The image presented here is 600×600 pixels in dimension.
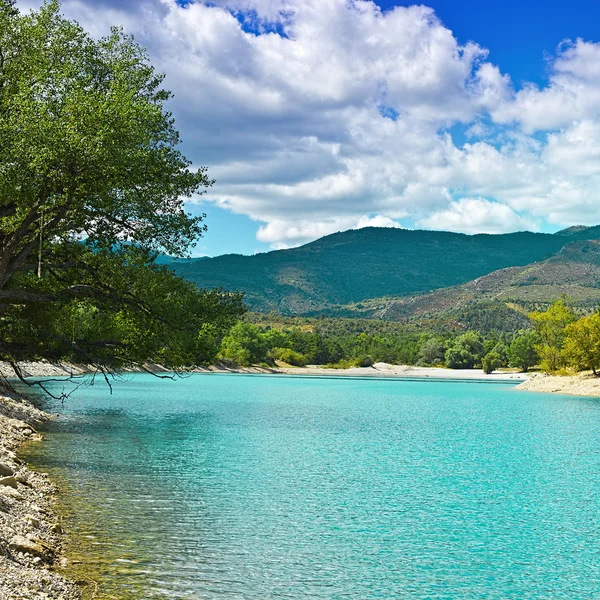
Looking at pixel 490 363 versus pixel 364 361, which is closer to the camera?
pixel 490 363

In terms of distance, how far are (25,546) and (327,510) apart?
9283 millimetres

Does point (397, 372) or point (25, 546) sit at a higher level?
point (25, 546)

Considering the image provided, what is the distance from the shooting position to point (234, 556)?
14078mm

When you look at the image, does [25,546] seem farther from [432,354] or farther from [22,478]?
[432,354]

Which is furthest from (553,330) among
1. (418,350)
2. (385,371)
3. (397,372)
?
(418,350)

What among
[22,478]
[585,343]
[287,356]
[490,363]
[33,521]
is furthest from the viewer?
[287,356]

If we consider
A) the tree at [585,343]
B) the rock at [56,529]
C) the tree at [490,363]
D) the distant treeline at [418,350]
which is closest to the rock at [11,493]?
the rock at [56,529]

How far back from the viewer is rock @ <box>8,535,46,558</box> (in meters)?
11.7

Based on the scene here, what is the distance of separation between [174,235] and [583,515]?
1841 cm

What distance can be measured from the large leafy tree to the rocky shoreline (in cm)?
729

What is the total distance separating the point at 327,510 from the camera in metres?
18.9

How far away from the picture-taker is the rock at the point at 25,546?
11.7 m

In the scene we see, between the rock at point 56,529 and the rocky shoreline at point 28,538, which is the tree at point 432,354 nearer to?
the rocky shoreline at point 28,538

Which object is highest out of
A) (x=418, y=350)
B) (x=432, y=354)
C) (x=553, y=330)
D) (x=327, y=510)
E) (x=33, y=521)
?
(x=553, y=330)
